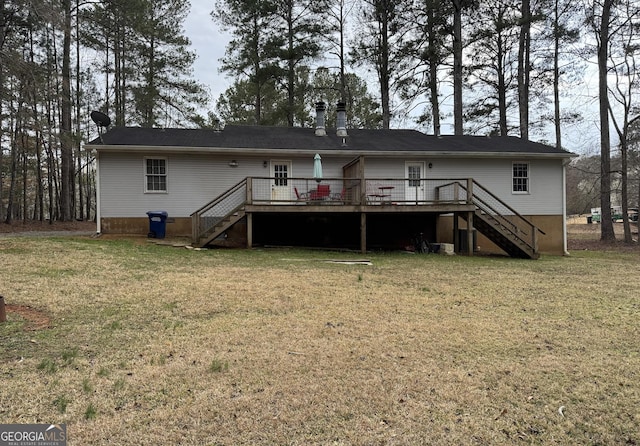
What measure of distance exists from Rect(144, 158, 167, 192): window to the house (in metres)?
0.03

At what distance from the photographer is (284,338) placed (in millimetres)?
4145

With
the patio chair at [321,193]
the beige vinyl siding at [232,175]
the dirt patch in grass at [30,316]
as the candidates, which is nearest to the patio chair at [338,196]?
the patio chair at [321,193]

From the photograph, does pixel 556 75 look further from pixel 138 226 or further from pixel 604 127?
pixel 138 226

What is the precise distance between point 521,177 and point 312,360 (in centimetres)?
1432

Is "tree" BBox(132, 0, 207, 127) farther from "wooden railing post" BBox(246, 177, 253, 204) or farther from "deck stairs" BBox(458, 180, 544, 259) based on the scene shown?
"deck stairs" BBox(458, 180, 544, 259)

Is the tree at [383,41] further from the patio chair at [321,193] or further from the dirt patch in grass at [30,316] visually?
the dirt patch in grass at [30,316]

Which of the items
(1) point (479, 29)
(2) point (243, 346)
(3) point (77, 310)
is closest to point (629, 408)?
(2) point (243, 346)

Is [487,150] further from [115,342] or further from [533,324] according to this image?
[115,342]

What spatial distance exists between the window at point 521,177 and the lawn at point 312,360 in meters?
8.55

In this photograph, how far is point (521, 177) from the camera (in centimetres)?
1509

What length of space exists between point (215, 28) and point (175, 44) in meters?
2.59

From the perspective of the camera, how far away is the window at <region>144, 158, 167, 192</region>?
513 inches

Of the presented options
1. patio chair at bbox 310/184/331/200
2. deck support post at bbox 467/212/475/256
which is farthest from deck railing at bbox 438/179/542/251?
patio chair at bbox 310/184/331/200

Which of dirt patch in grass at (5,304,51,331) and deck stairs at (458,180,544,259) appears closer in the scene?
dirt patch in grass at (5,304,51,331)
